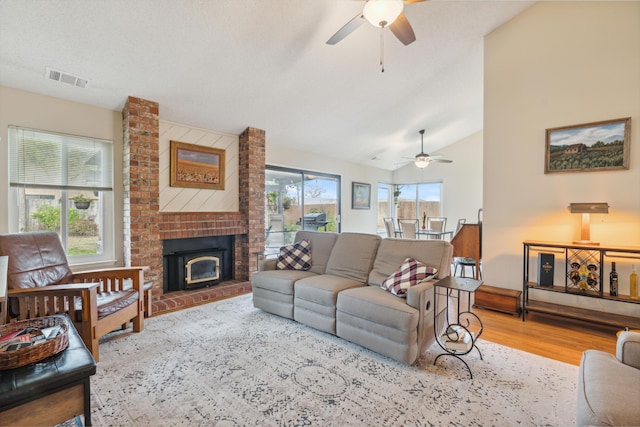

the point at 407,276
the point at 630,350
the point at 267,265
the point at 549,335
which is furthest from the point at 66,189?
the point at 549,335

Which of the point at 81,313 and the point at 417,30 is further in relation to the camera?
the point at 417,30

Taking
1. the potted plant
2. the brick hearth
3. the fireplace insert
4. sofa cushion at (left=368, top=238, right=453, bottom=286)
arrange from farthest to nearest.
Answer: the fireplace insert → the brick hearth → the potted plant → sofa cushion at (left=368, top=238, right=453, bottom=286)

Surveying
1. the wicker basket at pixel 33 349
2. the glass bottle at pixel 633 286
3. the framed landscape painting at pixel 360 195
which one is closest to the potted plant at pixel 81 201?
the wicker basket at pixel 33 349

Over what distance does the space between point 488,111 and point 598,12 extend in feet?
4.30

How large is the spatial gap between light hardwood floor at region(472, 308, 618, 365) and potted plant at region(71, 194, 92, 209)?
4755 mm

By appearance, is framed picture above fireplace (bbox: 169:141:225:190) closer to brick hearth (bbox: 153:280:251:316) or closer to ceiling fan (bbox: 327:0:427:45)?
brick hearth (bbox: 153:280:251:316)

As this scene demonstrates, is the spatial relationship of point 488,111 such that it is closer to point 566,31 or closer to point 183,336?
point 566,31

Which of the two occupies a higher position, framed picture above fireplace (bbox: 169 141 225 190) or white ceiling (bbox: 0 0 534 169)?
white ceiling (bbox: 0 0 534 169)

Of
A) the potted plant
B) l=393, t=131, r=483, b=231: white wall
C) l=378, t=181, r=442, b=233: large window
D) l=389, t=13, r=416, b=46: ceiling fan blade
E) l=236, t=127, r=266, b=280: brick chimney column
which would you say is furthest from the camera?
l=378, t=181, r=442, b=233: large window

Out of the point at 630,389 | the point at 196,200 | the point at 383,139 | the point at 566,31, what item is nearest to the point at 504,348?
the point at 630,389

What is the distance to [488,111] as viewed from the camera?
12.7ft

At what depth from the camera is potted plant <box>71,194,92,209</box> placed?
11.7 feet

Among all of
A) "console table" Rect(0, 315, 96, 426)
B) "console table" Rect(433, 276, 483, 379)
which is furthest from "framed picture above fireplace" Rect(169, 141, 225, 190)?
"console table" Rect(433, 276, 483, 379)

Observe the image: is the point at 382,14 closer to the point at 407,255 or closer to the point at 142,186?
the point at 407,255
